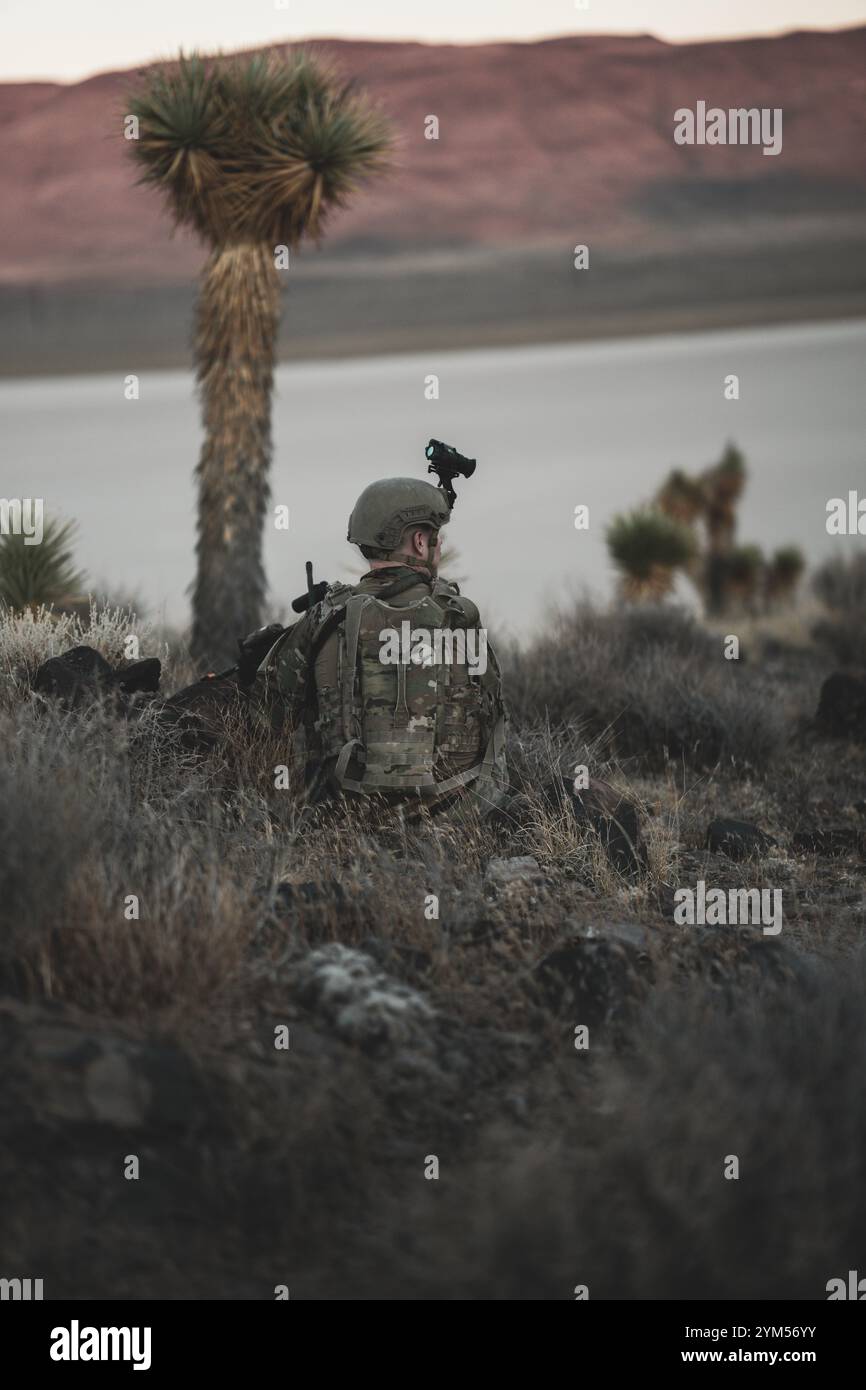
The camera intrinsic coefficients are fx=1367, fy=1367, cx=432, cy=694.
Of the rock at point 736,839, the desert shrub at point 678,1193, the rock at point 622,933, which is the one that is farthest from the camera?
the rock at point 736,839

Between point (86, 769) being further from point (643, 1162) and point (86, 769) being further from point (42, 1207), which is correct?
point (643, 1162)

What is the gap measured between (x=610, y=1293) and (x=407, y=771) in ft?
10.6

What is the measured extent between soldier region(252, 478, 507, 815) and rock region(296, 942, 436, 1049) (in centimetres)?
158

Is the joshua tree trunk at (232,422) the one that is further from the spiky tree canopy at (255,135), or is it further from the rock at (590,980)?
the rock at (590,980)

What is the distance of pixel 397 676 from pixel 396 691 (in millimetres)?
71

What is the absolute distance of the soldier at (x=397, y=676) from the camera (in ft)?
20.8

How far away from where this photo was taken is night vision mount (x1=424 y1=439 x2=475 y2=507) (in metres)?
6.88

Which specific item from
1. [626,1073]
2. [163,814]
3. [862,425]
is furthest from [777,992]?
[862,425]

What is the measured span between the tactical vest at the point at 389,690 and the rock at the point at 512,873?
0.50 m

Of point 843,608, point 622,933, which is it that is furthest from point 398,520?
point 843,608

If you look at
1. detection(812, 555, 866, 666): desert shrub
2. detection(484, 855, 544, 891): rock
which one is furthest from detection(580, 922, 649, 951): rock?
detection(812, 555, 866, 666): desert shrub

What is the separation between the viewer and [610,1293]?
3373mm

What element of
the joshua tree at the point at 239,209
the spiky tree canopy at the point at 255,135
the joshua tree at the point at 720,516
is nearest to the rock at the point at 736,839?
the joshua tree at the point at 239,209

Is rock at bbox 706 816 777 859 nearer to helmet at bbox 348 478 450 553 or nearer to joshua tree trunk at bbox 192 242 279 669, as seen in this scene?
helmet at bbox 348 478 450 553
